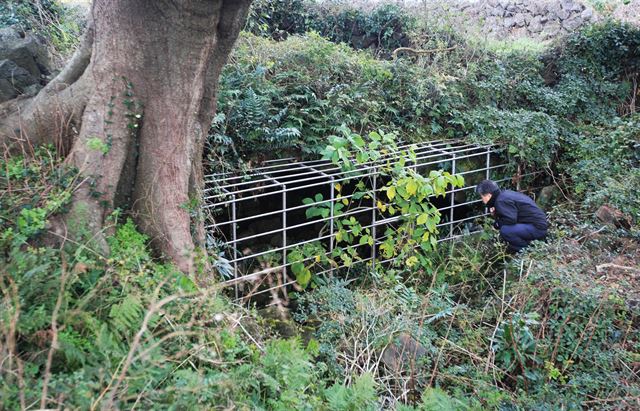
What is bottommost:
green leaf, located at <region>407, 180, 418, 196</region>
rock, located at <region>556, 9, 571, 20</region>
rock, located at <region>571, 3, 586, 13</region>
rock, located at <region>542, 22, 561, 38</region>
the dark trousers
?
the dark trousers

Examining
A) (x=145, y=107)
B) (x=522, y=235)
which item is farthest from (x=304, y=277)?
(x=522, y=235)

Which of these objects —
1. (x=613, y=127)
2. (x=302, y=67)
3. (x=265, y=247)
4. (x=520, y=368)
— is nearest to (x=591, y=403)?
(x=520, y=368)

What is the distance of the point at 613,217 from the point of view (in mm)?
7531

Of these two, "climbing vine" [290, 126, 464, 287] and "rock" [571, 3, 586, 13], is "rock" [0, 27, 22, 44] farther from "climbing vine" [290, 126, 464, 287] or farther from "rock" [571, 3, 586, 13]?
"rock" [571, 3, 586, 13]

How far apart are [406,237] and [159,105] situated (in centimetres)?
384

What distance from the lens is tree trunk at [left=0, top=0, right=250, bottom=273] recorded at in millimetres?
4465

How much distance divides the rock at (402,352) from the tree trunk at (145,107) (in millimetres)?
2113

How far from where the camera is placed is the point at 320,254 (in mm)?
6676

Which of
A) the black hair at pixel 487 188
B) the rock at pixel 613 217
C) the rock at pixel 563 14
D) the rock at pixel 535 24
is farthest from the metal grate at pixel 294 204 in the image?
the rock at pixel 563 14

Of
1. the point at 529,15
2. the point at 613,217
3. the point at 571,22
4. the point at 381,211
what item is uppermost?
the point at 529,15

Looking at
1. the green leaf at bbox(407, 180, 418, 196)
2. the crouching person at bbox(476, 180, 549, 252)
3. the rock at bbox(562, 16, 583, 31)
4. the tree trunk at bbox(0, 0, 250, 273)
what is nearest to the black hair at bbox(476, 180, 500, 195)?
the crouching person at bbox(476, 180, 549, 252)

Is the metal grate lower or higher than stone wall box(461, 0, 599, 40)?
lower

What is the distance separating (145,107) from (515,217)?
17.1 feet

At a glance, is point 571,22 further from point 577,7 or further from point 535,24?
point 535,24
